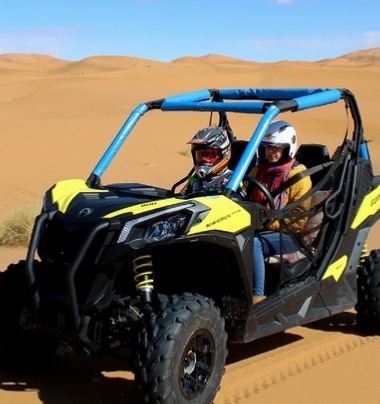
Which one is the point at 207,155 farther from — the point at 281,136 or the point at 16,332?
the point at 16,332

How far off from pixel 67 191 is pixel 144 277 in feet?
3.43

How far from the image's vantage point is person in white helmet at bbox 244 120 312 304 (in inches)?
194

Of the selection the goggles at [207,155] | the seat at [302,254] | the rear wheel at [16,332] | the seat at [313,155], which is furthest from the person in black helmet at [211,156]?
the rear wheel at [16,332]

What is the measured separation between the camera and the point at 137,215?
394 cm

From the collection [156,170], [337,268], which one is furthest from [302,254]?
[156,170]

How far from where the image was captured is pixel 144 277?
3.97 metres

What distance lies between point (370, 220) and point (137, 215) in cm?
240

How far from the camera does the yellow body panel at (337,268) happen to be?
5227mm

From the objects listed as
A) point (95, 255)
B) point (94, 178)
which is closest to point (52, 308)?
point (95, 255)

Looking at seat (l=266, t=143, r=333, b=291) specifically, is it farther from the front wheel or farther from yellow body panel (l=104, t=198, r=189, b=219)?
yellow body panel (l=104, t=198, r=189, b=219)

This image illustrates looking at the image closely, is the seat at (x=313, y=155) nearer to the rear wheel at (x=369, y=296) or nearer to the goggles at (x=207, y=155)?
the rear wheel at (x=369, y=296)

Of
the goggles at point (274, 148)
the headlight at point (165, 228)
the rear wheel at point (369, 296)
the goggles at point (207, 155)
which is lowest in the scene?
the rear wheel at point (369, 296)

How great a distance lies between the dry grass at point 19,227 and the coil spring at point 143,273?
5.19 meters

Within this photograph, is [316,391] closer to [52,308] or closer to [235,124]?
[52,308]
